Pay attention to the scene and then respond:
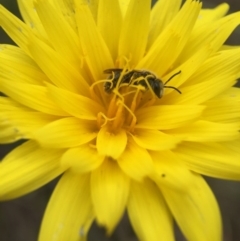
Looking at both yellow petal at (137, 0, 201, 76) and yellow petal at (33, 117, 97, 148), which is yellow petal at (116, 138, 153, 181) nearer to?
yellow petal at (33, 117, 97, 148)

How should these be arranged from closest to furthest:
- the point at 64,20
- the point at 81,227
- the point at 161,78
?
the point at 81,227 < the point at 64,20 < the point at 161,78

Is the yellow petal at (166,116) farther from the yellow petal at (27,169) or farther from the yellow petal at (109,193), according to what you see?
the yellow petal at (27,169)

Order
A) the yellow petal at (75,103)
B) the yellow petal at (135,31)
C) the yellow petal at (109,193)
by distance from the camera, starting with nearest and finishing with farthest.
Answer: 1. the yellow petal at (109,193)
2. the yellow petal at (75,103)
3. the yellow petal at (135,31)

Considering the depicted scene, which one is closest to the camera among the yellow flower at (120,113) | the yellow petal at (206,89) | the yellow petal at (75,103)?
the yellow flower at (120,113)

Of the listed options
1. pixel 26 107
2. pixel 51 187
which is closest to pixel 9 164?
pixel 26 107

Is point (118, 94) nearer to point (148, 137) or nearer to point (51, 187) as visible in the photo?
point (148, 137)

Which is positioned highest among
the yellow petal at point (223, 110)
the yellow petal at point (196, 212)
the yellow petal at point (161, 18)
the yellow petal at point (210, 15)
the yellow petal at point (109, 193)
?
the yellow petal at point (161, 18)

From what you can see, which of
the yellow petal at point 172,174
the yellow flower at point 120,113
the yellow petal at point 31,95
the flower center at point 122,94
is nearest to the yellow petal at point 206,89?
the yellow flower at point 120,113
